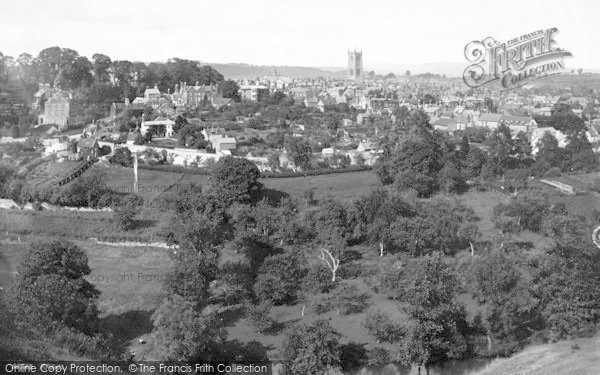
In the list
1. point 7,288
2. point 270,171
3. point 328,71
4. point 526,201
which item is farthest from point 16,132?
point 328,71

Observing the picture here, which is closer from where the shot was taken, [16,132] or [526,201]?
[526,201]

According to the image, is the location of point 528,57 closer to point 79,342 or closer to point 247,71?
point 79,342

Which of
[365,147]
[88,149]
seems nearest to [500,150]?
[365,147]

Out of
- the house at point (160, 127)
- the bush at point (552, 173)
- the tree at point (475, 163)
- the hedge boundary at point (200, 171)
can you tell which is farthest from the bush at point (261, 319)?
the house at point (160, 127)

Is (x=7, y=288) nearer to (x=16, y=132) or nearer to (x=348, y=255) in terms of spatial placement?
(x=348, y=255)

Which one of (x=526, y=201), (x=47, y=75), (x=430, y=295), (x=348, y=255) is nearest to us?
(x=430, y=295)
